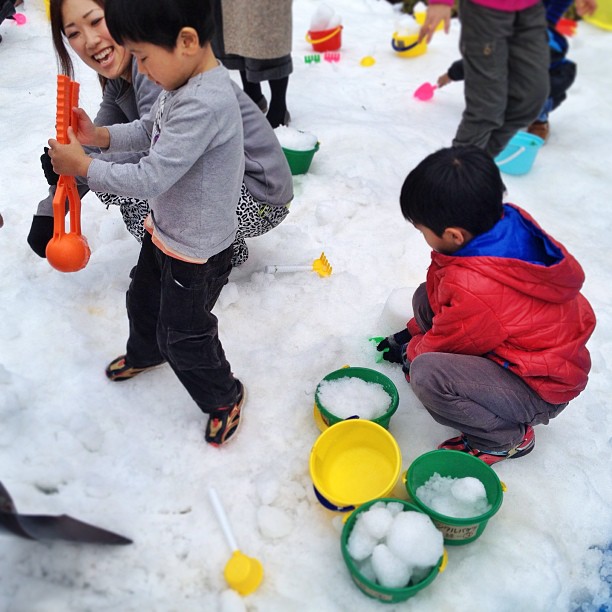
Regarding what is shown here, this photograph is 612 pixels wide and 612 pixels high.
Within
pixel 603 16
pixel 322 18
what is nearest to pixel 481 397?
pixel 322 18

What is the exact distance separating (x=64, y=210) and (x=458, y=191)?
1.15 meters

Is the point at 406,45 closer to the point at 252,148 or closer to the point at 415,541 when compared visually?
the point at 252,148

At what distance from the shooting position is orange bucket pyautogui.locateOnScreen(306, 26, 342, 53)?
14.7 feet

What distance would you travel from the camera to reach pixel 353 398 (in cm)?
185

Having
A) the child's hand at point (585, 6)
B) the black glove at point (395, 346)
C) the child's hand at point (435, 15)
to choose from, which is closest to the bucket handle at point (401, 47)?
the child's hand at point (585, 6)

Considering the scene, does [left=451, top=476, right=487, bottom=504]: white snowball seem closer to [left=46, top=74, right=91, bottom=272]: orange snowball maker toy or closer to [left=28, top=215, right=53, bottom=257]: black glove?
[left=46, top=74, right=91, bottom=272]: orange snowball maker toy

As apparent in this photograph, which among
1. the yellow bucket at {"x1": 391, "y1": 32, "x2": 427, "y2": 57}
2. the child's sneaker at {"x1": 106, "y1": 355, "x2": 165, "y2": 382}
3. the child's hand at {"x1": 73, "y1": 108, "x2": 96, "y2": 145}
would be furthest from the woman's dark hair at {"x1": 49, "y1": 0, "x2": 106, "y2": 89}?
the yellow bucket at {"x1": 391, "y1": 32, "x2": 427, "y2": 57}

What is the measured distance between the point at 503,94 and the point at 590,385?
164 cm

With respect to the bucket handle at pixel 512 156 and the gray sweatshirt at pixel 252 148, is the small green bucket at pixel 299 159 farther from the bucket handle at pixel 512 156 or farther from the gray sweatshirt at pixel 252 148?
the bucket handle at pixel 512 156

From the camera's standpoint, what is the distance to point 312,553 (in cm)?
153

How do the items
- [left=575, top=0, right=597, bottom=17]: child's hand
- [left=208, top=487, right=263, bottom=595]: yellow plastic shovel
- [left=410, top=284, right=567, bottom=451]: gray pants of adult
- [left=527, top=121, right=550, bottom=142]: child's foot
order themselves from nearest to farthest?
1. [left=208, top=487, right=263, bottom=595]: yellow plastic shovel
2. [left=410, top=284, right=567, bottom=451]: gray pants of adult
3. [left=575, top=0, right=597, bottom=17]: child's hand
4. [left=527, top=121, right=550, bottom=142]: child's foot

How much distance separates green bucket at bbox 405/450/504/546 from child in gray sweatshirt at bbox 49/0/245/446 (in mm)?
571

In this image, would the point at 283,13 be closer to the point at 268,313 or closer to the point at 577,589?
the point at 268,313

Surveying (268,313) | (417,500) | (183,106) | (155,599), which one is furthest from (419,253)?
(155,599)
